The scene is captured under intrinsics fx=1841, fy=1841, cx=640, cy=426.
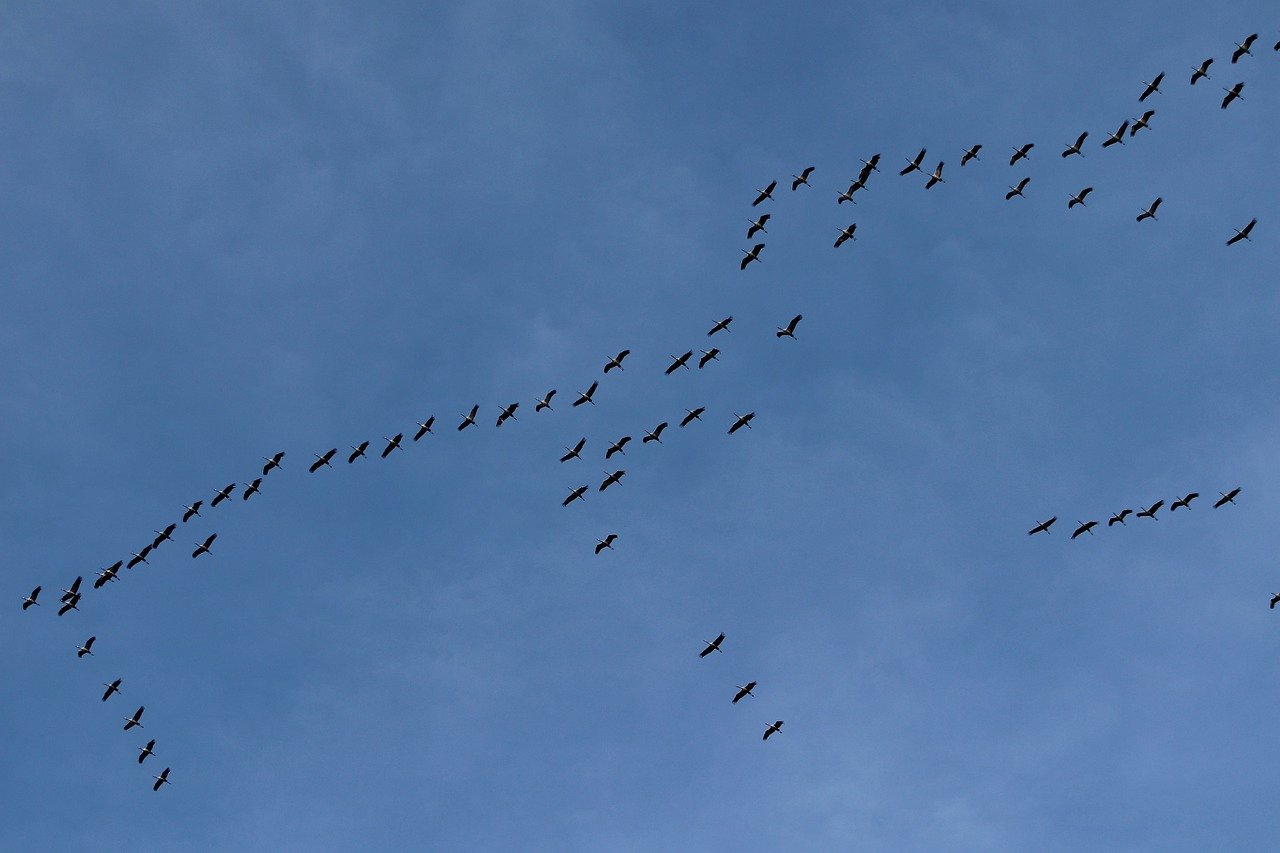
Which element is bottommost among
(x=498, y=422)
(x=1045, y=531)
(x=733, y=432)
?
(x=1045, y=531)

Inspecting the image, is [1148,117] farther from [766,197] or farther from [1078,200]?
[766,197]

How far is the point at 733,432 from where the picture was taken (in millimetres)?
167000

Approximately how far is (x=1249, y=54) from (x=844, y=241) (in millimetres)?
40007

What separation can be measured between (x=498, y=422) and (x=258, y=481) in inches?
916

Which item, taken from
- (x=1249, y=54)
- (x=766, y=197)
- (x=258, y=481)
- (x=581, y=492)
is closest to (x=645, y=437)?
(x=581, y=492)

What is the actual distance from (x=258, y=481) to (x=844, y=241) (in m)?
58.9

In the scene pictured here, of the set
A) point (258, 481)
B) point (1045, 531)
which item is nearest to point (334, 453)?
point (258, 481)

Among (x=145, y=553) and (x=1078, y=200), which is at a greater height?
(x=145, y=553)

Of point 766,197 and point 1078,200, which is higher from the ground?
point 766,197

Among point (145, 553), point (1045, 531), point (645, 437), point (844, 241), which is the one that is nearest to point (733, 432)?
point (645, 437)

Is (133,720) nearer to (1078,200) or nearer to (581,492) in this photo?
(581,492)

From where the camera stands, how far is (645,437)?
168 m

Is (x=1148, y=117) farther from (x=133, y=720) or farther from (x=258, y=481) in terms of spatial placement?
(x=133, y=720)

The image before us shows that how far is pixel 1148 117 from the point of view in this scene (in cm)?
16950
